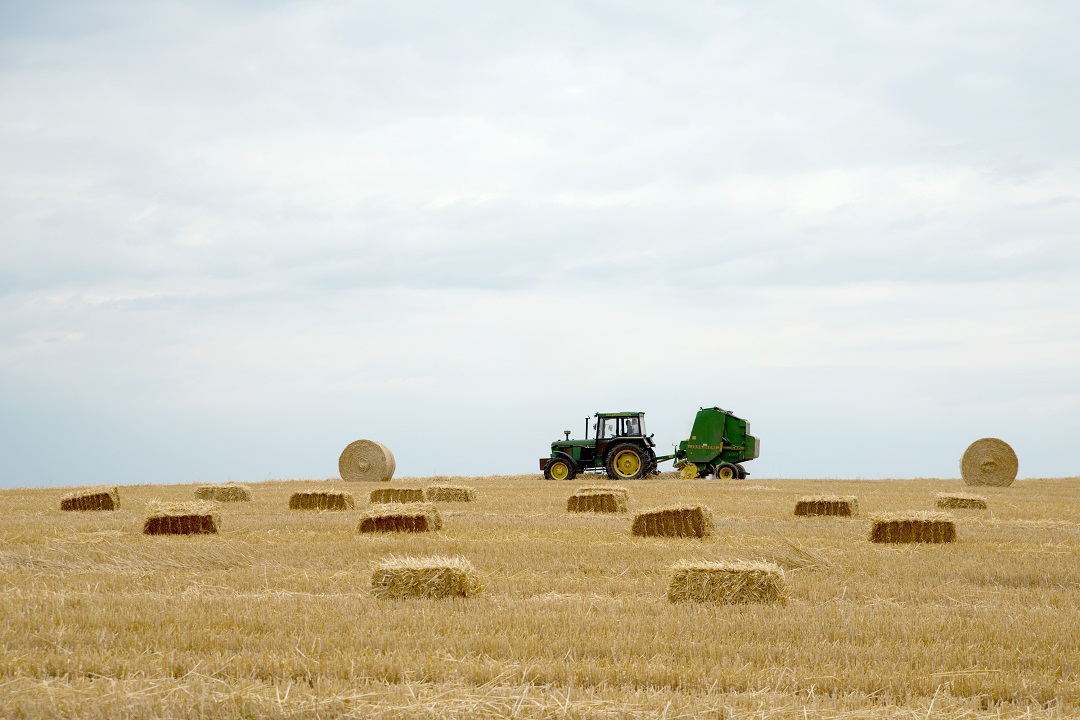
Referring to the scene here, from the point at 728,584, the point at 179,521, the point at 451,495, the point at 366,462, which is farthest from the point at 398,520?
the point at 366,462

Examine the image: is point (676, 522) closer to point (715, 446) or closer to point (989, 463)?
point (989, 463)

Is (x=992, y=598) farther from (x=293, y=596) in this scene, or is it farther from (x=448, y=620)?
(x=293, y=596)

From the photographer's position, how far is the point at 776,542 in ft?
39.1

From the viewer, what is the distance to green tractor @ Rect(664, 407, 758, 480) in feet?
109

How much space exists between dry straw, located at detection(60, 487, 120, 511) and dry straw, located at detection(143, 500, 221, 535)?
4920 mm

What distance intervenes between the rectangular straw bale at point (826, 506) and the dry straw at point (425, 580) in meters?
9.40

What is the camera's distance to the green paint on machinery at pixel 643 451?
1232 inches

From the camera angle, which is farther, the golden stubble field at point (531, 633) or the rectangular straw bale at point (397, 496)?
the rectangular straw bale at point (397, 496)

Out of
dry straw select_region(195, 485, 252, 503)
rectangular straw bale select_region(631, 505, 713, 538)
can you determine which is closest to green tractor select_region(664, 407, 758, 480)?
dry straw select_region(195, 485, 252, 503)

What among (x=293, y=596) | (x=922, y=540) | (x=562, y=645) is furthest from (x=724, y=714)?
(x=922, y=540)

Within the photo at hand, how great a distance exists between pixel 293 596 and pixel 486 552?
3072 millimetres

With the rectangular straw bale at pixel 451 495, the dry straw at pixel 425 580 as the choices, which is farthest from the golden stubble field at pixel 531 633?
the rectangular straw bale at pixel 451 495

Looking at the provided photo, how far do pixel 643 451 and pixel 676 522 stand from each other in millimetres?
18296

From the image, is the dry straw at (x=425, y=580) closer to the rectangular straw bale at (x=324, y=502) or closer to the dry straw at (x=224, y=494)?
the rectangular straw bale at (x=324, y=502)
